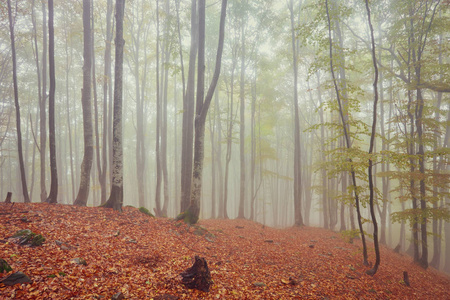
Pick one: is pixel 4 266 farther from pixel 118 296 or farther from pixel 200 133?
pixel 200 133

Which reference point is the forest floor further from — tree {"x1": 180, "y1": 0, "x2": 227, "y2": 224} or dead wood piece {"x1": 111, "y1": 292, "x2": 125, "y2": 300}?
tree {"x1": 180, "y1": 0, "x2": 227, "y2": 224}

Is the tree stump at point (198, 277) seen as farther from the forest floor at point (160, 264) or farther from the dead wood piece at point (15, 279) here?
the dead wood piece at point (15, 279)

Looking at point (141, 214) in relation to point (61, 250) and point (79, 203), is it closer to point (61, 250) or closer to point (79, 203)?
point (79, 203)

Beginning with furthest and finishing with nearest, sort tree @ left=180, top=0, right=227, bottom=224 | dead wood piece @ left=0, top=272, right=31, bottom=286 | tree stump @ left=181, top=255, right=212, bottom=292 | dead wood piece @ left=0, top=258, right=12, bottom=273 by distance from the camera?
1. tree @ left=180, top=0, right=227, bottom=224
2. tree stump @ left=181, top=255, right=212, bottom=292
3. dead wood piece @ left=0, top=258, right=12, bottom=273
4. dead wood piece @ left=0, top=272, right=31, bottom=286

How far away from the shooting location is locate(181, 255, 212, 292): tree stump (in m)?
4.26

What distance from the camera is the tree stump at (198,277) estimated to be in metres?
4.26

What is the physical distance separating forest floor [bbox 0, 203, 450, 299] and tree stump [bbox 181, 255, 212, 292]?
13 centimetres

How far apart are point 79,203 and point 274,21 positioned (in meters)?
19.1

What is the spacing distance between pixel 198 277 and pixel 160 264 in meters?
1.31

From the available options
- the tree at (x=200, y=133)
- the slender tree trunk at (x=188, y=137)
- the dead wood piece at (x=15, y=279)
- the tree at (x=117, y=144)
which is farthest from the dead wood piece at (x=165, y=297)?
the slender tree trunk at (x=188, y=137)

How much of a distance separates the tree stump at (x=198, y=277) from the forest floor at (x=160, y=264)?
0.13 meters

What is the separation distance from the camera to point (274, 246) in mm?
9070

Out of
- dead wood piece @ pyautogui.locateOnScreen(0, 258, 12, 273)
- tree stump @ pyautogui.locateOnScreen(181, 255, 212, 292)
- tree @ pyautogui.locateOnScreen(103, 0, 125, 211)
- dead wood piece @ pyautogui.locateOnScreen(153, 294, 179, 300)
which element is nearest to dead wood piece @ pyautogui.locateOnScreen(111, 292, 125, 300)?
dead wood piece @ pyautogui.locateOnScreen(153, 294, 179, 300)

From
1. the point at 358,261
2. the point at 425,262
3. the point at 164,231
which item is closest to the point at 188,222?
the point at 164,231
